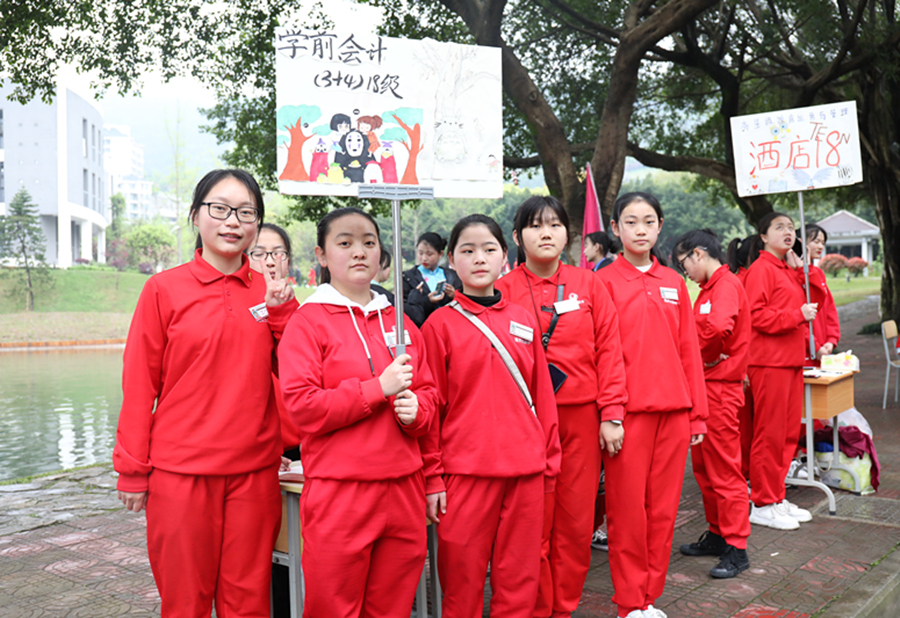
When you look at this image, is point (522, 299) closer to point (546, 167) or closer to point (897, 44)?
point (546, 167)

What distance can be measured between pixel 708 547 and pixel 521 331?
7.29ft

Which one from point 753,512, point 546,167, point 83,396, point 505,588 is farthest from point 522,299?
point 83,396

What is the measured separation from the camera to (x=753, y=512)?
16.2 feet

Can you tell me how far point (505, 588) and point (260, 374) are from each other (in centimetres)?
121

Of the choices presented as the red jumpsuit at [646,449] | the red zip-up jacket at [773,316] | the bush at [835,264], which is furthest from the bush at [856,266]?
the red jumpsuit at [646,449]

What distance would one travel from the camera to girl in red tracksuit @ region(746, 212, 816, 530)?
4.84m

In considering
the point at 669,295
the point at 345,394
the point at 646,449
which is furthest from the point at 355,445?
the point at 669,295

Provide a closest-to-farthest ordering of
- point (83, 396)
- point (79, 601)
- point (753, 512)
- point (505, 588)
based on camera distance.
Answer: point (505, 588) → point (79, 601) → point (753, 512) → point (83, 396)

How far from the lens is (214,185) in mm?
2604

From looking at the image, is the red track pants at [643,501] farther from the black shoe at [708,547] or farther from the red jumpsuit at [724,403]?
the black shoe at [708,547]

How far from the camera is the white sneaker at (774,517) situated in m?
4.79

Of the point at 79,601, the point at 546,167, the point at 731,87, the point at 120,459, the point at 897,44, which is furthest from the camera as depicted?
the point at 731,87

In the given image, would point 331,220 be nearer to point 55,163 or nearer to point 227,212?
point 227,212

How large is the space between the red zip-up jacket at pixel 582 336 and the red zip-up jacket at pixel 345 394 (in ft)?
2.71
